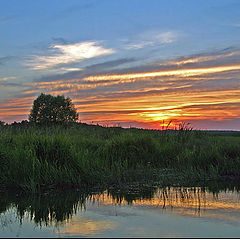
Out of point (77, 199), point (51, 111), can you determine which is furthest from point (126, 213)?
point (51, 111)

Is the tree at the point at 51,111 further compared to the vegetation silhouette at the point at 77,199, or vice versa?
the tree at the point at 51,111

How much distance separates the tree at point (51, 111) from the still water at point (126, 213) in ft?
115

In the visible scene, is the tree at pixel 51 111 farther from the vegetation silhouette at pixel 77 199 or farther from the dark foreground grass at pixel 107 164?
the vegetation silhouette at pixel 77 199

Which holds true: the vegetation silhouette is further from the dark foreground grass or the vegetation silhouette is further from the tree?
the tree

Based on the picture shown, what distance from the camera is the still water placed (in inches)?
160

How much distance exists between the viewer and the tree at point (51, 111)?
41.2m

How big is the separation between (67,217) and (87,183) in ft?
6.49

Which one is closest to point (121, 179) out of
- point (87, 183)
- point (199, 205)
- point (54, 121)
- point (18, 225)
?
point (87, 183)

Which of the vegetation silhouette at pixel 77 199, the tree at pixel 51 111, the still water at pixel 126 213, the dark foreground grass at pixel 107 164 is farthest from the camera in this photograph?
the tree at pixel 51 111

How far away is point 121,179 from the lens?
274 inches

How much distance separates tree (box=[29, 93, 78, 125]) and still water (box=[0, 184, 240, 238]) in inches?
1377

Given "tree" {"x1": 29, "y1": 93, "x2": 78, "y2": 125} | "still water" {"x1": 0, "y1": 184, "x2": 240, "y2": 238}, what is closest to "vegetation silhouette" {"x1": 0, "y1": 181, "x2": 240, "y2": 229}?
"still water" {"x1": 0, "y1": 184, "x2": 240, "y2": 238}

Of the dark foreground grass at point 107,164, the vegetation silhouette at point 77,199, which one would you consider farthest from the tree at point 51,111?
the vegetation silhouette at point 77,199

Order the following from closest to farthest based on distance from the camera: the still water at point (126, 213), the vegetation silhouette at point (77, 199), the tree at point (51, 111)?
the still water at point (126, 213), the vegetation silhouette at point (77, 199), the tree at point (51, 111)
